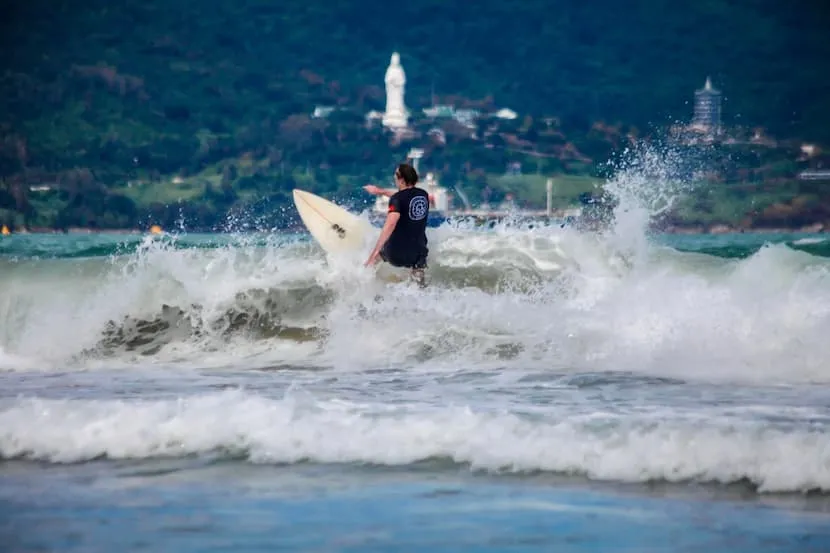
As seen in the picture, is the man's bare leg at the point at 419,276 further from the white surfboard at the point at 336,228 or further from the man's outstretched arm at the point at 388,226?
the white surfboard at the point at 336,228

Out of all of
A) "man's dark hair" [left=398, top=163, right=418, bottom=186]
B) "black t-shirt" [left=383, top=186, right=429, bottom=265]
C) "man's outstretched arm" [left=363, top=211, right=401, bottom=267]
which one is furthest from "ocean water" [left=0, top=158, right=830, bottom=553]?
"man's dark hair" [left=398, top=163, right=418, bottom=186]

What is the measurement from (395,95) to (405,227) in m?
97.6

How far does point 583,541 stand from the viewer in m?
5.30

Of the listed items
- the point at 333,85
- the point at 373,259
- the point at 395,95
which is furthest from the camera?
the point at 333,85

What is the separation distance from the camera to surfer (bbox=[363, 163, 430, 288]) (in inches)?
404

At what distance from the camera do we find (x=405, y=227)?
34.1ft

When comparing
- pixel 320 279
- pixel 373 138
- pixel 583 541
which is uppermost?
pixel 373 138

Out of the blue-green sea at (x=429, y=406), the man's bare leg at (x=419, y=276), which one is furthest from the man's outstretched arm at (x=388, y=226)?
the blue-green sea at (x=429, y=406)

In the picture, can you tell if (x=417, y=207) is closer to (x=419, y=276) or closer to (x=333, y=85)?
(x=419, y=276)

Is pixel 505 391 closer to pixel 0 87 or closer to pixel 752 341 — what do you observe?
pixel 752 341

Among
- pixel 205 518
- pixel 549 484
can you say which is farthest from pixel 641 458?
pixel 205 518

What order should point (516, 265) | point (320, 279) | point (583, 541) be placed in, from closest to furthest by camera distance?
point (583, 541)
point (320, 279)
point (516, 265)

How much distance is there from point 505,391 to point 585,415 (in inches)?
49.8

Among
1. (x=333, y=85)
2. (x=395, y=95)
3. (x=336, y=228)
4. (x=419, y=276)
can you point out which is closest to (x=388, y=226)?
(x=419, y=276)
